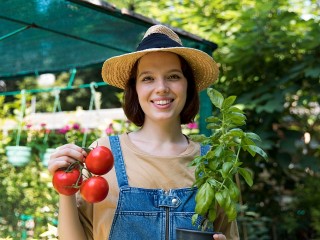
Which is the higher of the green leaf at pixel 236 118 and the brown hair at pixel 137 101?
the brown hair at pixel 137 101

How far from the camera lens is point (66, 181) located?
5.63ft

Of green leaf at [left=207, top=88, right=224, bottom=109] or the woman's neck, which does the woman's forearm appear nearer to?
the woman's neck

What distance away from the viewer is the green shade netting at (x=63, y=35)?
3.31 metres

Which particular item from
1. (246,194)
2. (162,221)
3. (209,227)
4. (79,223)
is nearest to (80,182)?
(79,223)

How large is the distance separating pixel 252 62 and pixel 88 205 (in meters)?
3.46

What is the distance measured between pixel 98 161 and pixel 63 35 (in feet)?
7.63

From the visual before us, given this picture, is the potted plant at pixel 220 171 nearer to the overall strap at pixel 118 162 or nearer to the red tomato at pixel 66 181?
the overall strap at pixel 118 162

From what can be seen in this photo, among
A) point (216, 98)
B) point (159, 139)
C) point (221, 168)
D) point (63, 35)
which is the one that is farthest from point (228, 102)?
point (63, 35)

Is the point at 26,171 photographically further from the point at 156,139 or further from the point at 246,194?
the point at 156,139

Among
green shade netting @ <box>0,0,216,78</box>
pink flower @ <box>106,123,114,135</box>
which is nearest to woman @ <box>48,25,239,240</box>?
green shade netting @ <box>0,0,216,78</box>

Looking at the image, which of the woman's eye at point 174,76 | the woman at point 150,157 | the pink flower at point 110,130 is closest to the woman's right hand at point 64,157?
the woman at point 150,157

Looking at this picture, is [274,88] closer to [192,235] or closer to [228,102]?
[228,102]

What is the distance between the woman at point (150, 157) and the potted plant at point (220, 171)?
0.10 metres

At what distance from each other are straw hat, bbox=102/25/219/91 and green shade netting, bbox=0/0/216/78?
1.01 meters
